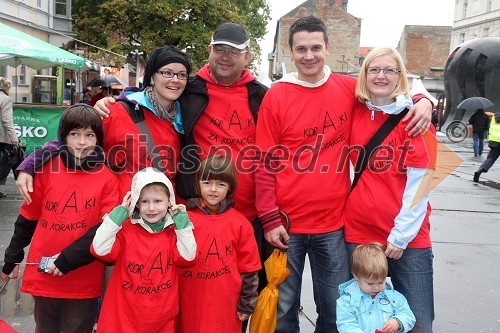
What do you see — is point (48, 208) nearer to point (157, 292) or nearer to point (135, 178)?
point (135, 178)

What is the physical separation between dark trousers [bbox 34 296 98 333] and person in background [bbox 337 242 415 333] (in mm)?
1535

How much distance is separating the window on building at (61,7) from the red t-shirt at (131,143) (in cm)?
2833

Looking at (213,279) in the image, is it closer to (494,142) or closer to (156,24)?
(494,142)

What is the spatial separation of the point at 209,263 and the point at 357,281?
0.89 meters

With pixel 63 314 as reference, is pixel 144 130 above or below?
above

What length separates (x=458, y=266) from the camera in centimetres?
598

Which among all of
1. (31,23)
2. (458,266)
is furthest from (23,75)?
(458,266)

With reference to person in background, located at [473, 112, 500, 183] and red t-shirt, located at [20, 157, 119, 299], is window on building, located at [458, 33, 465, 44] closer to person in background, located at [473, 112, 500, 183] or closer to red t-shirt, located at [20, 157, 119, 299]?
person in background, located at [473, 112, 500, 183]

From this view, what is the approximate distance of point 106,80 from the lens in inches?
676

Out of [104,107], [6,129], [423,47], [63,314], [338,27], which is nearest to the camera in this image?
[63,314]

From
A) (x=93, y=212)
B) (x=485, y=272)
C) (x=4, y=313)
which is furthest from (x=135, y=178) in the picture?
(x=485, y=272)

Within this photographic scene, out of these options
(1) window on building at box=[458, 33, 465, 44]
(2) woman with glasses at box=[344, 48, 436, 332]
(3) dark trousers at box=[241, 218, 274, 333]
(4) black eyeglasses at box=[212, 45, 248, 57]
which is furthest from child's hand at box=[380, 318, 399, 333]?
(1) window on building at box=[458, 33, 465, 44]

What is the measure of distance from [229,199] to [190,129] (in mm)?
544

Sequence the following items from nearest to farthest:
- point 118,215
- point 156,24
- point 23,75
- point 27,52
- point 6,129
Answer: point 118,215, point 6,129, point 27,52, point 23,75, point 156,24
